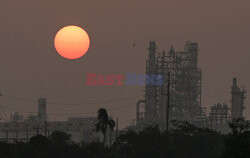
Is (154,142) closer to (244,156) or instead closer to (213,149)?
(213,149)

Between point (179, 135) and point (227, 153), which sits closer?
point (227, 153)

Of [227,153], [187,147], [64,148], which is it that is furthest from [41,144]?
[227,153]

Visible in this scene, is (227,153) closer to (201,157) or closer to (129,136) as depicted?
(201,157)

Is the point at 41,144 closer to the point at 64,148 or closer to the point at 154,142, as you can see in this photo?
the point at 64,148

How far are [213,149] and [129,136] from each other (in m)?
16.0

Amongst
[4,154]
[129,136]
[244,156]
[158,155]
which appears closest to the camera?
[244,156]

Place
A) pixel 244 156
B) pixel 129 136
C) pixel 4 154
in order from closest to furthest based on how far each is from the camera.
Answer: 1. pixel 244 156
2. pixel 4 154
3. pixel 129 136

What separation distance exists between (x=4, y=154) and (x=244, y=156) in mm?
57530

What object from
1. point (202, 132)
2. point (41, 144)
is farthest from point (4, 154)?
point (202, 132)

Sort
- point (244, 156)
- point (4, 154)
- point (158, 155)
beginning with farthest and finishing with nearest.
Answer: point (158, 155)
point (4, 154)
point (244, 156)

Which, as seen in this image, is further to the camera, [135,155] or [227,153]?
[135,155]

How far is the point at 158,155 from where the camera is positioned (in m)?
112

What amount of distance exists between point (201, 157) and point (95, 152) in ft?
57.2

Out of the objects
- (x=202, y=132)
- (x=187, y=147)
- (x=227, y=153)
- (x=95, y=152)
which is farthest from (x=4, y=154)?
(x=227, y=153)
